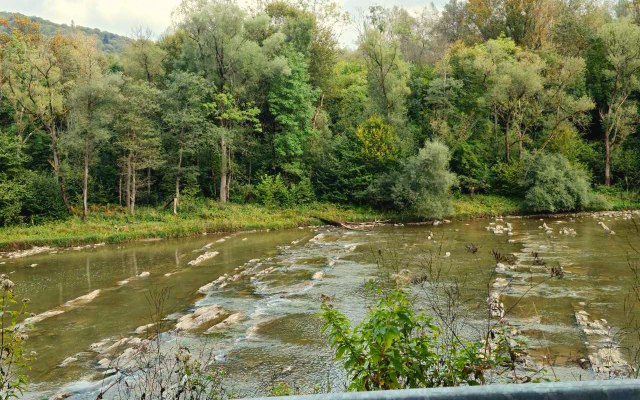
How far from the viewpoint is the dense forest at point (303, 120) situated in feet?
126

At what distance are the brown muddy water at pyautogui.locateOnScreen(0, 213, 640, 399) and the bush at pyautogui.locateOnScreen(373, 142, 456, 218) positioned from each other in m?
4.26

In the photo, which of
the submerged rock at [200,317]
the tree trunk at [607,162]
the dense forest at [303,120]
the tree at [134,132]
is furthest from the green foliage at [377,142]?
the submerged rock at [200,317]

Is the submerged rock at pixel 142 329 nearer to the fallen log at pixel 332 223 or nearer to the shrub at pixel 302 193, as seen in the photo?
the fallen log at pixel 332 223

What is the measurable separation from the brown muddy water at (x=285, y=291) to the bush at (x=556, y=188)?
593cm

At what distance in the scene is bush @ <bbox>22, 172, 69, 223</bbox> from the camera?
36.5 m

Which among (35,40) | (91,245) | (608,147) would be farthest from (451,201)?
(35,40)

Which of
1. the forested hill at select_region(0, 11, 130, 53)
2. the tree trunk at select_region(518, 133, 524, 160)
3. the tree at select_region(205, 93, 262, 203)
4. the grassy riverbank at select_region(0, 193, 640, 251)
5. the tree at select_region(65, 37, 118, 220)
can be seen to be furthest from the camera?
the forested hill at select_region(0, 11, 130, 53)

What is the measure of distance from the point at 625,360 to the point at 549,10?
55887 millimetres

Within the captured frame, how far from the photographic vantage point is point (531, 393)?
2.74 meters

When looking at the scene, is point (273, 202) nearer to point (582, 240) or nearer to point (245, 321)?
point (582, 240)

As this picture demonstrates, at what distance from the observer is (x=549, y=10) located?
58312mm

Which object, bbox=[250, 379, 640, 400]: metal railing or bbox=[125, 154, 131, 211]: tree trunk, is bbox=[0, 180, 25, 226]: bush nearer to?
bbox=[125, 154, 131, 211]: tree trunk

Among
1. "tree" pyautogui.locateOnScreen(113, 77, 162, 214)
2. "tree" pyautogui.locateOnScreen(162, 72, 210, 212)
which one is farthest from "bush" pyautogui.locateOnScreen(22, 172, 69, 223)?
"tree" pyautogui.locateOnScreen(162, 72, 210, 212)

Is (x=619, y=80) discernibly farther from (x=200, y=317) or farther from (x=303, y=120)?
(x=200, y=317)
